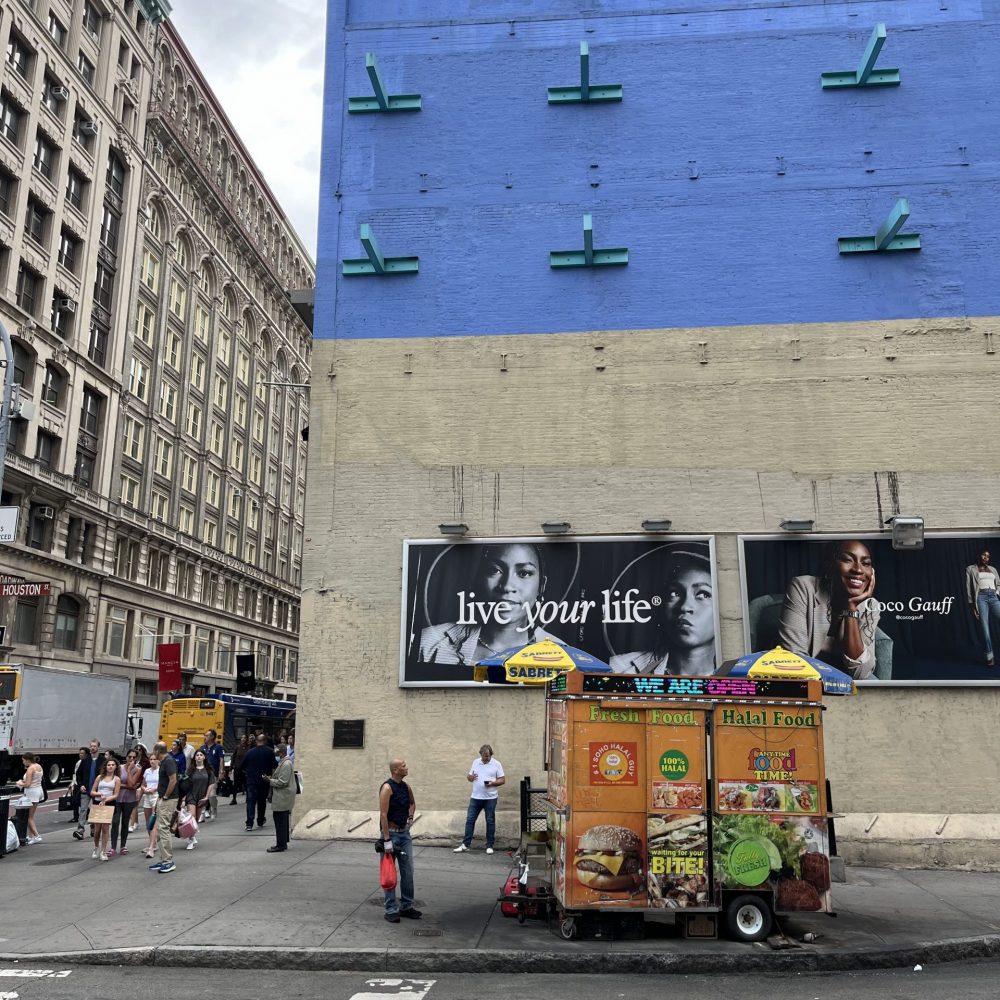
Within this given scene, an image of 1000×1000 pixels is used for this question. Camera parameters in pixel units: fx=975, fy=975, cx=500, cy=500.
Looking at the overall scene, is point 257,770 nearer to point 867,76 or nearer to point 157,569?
point 867,76

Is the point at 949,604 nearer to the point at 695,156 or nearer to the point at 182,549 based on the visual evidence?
the point at 695,156

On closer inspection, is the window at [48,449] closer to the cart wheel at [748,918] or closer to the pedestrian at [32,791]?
the pedestrian at [32,791]

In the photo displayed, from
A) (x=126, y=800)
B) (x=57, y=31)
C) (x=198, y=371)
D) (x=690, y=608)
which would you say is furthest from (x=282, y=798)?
(x=198, y=371)

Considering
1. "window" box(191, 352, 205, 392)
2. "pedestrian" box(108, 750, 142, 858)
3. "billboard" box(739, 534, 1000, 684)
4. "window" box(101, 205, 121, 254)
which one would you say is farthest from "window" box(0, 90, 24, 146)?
"billboard" box(739, 534, 1000, 684)

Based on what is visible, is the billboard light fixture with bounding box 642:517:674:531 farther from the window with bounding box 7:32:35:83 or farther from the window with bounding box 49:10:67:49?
the window with bounding box 49:10:67:49

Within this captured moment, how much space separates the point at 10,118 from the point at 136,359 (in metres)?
14.8

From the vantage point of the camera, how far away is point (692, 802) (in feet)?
33.7

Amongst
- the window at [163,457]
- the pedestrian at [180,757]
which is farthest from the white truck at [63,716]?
the window at [163,457]

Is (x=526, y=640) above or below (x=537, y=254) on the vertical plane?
below

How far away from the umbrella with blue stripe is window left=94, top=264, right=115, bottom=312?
48540 millimetres

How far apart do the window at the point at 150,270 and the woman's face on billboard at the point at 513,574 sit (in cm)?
4771

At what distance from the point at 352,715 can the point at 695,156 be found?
12.5 metres

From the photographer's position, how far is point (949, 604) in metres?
16.5

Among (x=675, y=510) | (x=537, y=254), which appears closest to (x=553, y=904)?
(x=675, y=510)
